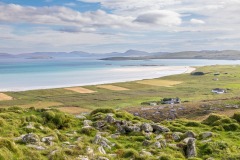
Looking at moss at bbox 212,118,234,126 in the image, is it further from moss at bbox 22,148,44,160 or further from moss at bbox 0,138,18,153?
moss at bbox 0,138,18,153

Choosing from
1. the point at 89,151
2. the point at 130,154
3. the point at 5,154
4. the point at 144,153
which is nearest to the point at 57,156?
the point at 89,151

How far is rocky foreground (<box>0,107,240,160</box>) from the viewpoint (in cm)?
1666

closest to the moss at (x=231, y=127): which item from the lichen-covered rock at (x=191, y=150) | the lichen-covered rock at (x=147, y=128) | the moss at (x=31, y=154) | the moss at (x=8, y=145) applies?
the lichen-covered rock at (x=147, y=128)

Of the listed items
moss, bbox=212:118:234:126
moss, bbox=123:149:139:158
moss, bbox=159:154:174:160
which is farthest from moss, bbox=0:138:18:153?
moss, bbox=212:118:234:126

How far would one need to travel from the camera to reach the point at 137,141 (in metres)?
23.1

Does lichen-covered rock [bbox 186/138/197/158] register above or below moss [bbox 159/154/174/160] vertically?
below

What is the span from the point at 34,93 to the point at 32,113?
89263mm

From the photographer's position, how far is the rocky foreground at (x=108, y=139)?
16.7 m

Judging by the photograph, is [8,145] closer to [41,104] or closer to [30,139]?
[30,139]

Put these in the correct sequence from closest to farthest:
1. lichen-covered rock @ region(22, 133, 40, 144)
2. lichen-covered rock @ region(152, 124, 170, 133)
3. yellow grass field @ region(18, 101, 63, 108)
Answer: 1. lichen-covered rock @ region(22, 133, 40, 144)
2. lichen-covered rock @ region(152, 124, 170, 133)
3. yellow grass field @ region(18, 101, 63, 108)

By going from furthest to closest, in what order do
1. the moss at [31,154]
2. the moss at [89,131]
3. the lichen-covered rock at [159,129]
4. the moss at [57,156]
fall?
the lichen-covered rock at [159,129]
the moss at [89,131]
the moss at [57,156]
the moss at [31,154]

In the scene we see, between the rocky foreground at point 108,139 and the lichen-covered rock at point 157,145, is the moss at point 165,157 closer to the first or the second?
the rocky foreground at point 108,139

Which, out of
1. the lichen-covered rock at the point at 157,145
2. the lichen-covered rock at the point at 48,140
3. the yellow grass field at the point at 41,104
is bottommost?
the yellow grass field at the point at 41,104

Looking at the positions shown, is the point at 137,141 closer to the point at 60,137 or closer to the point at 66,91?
the point at 60,137
